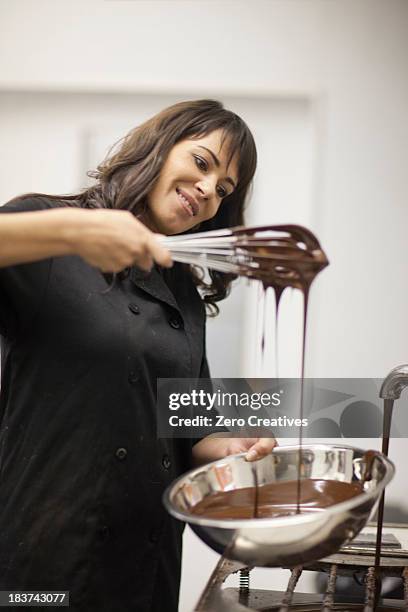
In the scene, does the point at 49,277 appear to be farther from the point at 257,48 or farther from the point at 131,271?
the point at 257,48

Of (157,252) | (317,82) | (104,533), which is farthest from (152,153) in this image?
(317,82)

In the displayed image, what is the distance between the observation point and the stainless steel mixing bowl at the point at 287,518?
1030 millimetres

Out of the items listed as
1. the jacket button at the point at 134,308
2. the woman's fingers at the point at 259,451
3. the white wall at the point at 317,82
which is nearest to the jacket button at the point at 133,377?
the jacket button at the point at 134,308

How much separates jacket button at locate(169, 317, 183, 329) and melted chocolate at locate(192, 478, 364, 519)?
1.20 ft

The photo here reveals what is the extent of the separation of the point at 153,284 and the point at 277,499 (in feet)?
1.59

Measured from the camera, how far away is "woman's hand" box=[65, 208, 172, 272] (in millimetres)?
1051

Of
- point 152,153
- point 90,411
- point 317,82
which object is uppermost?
point 317,82

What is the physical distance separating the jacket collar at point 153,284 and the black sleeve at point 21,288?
194 mm

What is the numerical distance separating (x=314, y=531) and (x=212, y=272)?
855 millimetres

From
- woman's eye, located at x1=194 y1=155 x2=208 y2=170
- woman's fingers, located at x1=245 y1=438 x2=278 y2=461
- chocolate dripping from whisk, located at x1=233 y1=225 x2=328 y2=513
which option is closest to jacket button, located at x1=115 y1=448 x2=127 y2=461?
woman's fingers, located at x1=245 y1=438 x2=278 y2=461

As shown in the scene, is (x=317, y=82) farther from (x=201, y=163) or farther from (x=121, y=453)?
(x=121, y=453)

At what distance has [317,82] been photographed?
2.29 metres

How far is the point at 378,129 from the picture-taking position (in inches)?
89.9

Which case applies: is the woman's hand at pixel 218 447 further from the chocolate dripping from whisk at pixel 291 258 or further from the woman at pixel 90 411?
the chocolate dripping from whisk at pixel 291 258
